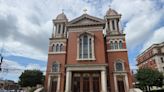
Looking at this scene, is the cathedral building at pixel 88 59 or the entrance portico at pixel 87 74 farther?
the cathedral building at pixel 88 59

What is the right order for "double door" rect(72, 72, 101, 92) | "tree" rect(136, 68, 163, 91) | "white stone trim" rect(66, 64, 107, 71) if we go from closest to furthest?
1. "white stone trim" rect(66, 64, 107, 71)
2. "double door" rect(72, 72, 101, 92)
3. "tree" rect(136, 68, 163, 91)

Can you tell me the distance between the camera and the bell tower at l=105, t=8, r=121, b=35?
1108 inches

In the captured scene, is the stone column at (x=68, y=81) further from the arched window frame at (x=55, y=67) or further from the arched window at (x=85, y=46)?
the arched window at (x=85, y=46)

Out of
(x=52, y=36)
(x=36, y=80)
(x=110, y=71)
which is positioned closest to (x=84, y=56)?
(x=110, y=71)

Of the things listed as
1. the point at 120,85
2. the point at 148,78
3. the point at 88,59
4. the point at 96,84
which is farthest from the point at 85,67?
the point at 148,78

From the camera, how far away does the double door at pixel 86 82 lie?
2342cm

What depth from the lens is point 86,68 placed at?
23.2m

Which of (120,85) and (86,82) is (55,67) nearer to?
(86,82)

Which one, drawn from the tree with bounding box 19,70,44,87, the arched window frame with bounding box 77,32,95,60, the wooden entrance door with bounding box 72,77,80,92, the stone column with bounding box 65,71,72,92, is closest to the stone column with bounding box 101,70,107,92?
the arched window frame with bounding box 77,32,95,60

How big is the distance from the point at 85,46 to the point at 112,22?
7.77m

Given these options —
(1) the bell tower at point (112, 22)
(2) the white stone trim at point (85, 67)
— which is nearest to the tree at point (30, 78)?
(2) the white stone trim at point (85, 67)

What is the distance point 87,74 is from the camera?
2434 cm

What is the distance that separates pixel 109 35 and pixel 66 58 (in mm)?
8576

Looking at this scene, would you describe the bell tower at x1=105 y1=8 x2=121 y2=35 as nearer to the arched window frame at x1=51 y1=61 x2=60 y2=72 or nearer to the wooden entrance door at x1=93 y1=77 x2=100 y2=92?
the wooden entrance door at x1=93 y1=77 x2=100 y2=92
